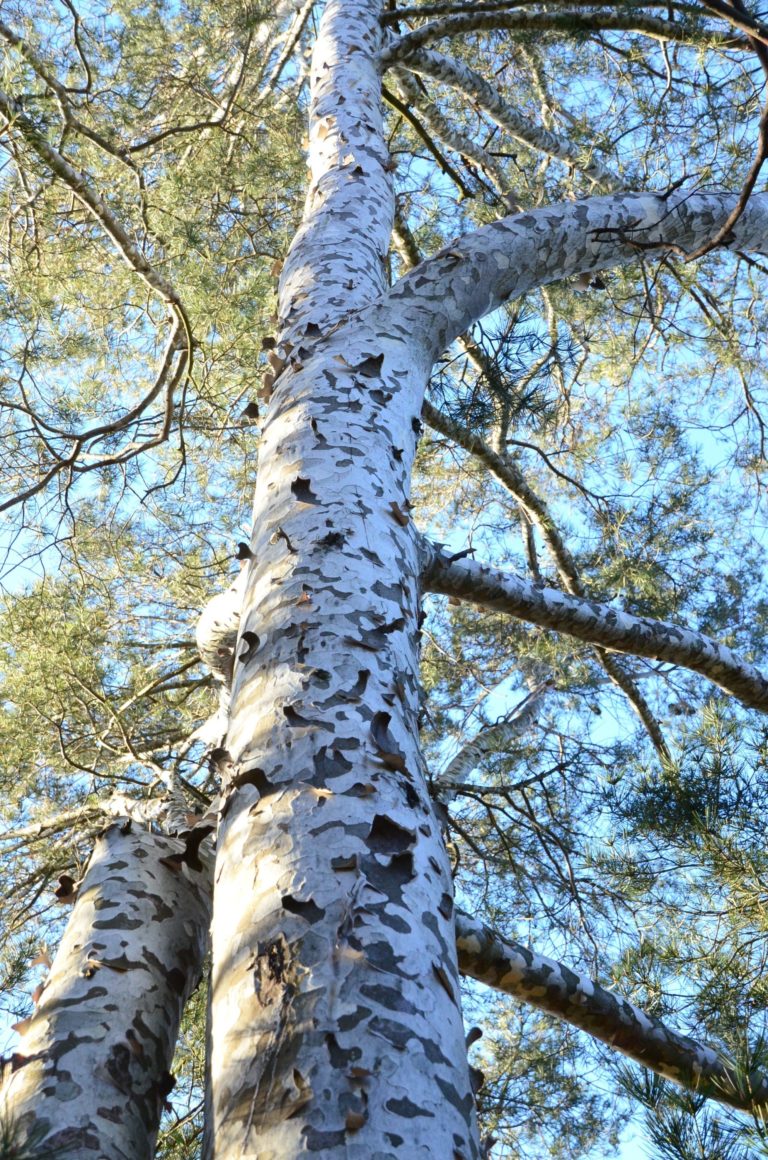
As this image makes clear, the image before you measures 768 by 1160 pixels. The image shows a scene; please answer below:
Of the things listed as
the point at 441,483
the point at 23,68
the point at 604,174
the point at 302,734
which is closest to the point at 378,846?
the point at 302,734

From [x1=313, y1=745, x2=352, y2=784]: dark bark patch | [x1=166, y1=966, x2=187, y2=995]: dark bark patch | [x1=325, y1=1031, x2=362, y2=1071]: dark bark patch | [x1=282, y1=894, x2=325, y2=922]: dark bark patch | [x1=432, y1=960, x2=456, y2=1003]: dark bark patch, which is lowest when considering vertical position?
[x1=325, y1=1031, x2=362, y2=1071]: dark bark patch

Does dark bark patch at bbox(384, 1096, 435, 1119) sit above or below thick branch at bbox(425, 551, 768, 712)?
below

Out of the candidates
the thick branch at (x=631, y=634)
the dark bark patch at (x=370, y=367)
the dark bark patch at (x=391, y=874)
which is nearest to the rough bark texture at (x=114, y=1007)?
the dark bark patch at (x=391, y=874)

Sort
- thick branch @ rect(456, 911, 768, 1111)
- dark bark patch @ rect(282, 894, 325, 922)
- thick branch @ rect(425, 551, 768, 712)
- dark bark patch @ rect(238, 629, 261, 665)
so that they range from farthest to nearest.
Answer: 1. thick branch @ rect(425, 551, 768, 712)
2. thick branch @ rect(456, 911, 768, 1111)
3. dark bark patch @ rect(238, 629, 261, 665)
4. dark bark patch @ rect(282, 894, 325, 922)

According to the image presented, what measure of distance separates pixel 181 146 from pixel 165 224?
23.4 inches

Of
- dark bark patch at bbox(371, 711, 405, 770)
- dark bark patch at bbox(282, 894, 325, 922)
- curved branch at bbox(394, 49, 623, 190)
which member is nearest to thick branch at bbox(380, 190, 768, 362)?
dark bark patch at bbox(371, 711, 405, 770)

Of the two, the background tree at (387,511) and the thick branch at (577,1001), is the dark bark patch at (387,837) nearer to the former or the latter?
the background tree at (387,511)

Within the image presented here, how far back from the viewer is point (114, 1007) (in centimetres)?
124

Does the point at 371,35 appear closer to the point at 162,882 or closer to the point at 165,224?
the point at 165,224

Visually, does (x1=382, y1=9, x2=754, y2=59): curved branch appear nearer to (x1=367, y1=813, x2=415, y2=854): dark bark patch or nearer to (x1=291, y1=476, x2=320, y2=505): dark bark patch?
(x1=291, y1=476, x2=320, y2=505): dark bark patch

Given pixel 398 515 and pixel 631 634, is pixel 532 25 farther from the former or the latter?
pixel 398 515

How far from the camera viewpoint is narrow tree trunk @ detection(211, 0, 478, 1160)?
785 mm

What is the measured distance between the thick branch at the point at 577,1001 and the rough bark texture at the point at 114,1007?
0.59 meters

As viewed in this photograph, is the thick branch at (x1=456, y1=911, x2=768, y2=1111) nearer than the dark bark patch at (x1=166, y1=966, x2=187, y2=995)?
No
